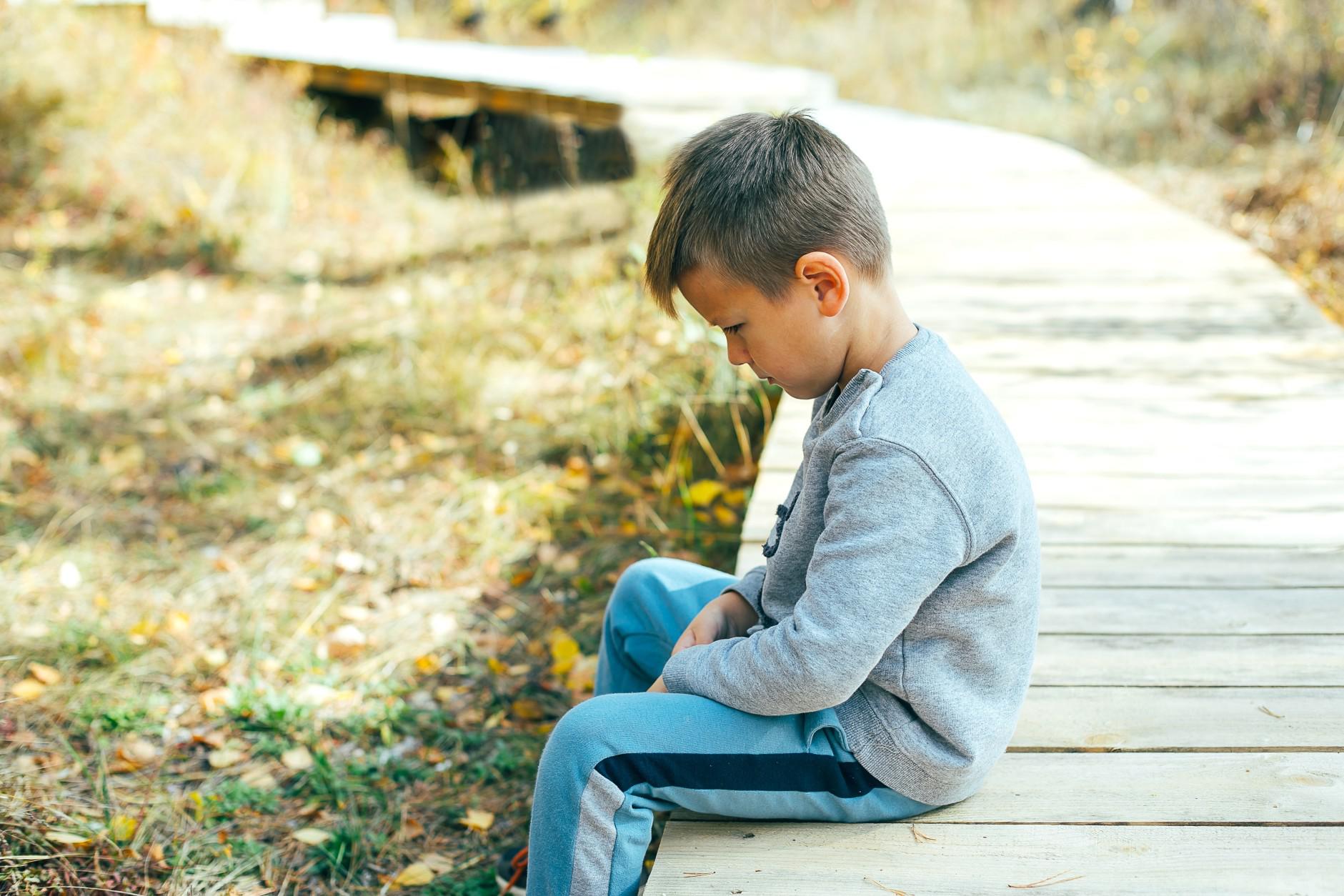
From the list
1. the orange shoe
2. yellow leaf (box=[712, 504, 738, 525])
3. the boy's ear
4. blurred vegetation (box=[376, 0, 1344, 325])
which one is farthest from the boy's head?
blurred vegetation (box=[376, 0, 1344, 325])

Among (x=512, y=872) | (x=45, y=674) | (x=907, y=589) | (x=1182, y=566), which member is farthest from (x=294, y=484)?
(x=907, y=589)

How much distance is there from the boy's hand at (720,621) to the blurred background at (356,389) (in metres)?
0.85

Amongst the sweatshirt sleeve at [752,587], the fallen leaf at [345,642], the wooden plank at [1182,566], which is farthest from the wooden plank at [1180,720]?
the fallen leaf at [345,642]

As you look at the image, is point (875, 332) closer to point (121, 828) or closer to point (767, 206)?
point (767, 206)

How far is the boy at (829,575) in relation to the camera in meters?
1.41

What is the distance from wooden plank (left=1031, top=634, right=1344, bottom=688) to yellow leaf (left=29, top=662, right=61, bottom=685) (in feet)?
7.65

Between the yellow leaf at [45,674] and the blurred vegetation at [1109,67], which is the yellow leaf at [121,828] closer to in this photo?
the yellow leaf at [45,674]

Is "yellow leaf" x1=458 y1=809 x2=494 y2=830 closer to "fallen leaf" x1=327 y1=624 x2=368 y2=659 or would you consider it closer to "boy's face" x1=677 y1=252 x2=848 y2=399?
"fallen leaf" x1=327 y1=624 x2=368 y2=659

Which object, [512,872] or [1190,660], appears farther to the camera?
[512,872]

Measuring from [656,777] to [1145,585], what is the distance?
1.27m

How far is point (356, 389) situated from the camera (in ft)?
15.0

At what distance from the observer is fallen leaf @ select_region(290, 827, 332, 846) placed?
2283 mm

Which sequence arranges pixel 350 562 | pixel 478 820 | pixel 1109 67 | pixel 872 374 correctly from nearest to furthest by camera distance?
pixel 872 374
pixel 478 820
pixel 350 562
pixel 1109 67

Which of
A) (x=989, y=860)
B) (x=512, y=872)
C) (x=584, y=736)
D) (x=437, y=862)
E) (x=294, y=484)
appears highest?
(x=584, y=736)
